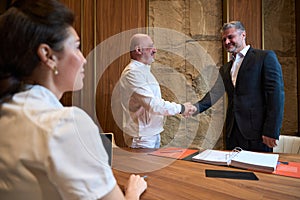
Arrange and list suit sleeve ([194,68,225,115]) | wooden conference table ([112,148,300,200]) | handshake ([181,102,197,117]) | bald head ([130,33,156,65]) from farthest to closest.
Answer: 1. suit sleeve ([194,68,225,115])
2. handshake ([181,102,197,117])
3. bald head ([130,33,156,65])
4. wooden conference table ([112,148,300,200])

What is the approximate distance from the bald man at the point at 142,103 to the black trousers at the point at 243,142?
1.47ft

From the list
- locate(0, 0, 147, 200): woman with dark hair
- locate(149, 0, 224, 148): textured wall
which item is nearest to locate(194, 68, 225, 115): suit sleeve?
locate(149, 0, 224, 148): textured wall

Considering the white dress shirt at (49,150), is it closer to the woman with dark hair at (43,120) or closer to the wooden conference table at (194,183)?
the woman with dark hair at (43,120)

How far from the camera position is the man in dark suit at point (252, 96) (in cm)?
176

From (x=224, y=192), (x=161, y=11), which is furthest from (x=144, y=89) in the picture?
(x=224, y=192)

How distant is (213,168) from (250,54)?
109 cm

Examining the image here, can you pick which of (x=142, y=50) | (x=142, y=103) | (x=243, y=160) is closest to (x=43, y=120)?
(x=243, y=160)

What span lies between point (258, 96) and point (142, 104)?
87 cm

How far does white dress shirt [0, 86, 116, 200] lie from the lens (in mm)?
531

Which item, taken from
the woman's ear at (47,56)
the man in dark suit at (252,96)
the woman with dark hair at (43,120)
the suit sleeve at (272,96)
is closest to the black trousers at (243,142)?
the man in dark suit at (252,96)

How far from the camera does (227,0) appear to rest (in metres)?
2.42

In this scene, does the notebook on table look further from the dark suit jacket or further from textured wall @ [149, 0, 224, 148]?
textured wall @ [149, 0, 224, 148]

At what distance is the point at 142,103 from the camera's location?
6.34 feet

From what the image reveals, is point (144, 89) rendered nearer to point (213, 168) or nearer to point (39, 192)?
point (213, 168)
